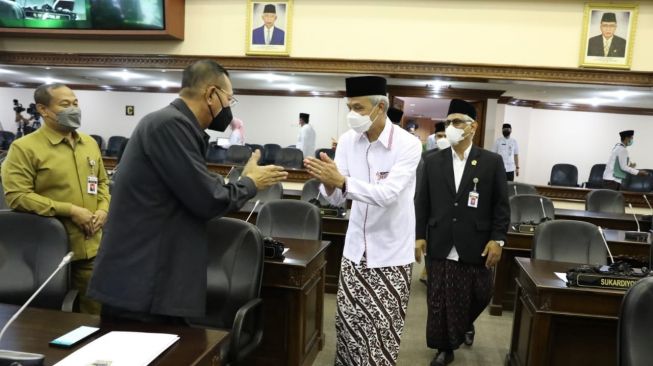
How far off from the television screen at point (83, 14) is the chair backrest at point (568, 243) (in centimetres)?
449

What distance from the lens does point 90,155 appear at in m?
2.42

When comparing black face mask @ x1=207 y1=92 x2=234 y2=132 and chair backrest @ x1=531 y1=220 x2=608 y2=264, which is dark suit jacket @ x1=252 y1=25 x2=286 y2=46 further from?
black face mask @ x1=207 y1=92 x2=234 y2=132

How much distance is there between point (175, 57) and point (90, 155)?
3441mm

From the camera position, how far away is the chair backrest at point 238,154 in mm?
7600

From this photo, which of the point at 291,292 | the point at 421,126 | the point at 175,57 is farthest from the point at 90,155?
the point at 421,126

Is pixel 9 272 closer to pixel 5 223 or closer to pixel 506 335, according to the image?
pixel 5 223

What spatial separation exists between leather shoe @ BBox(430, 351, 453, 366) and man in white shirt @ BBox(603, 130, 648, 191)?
5436mm

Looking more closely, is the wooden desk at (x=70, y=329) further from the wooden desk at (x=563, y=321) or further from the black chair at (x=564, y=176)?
the black chair at (x=564, y=176)

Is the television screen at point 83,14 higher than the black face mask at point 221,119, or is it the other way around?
the television screen at point 83,14

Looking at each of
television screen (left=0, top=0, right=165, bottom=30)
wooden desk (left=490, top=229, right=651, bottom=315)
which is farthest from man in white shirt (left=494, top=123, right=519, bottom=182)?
television screen (left=0, top=0, right=165, bottom=30)

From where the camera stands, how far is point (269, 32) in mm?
5270

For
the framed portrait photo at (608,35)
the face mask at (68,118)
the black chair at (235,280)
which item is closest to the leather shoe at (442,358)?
the black chair at (235,280)

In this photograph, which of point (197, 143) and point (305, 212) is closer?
point (197, 143)

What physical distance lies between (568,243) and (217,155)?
610 centimetres
